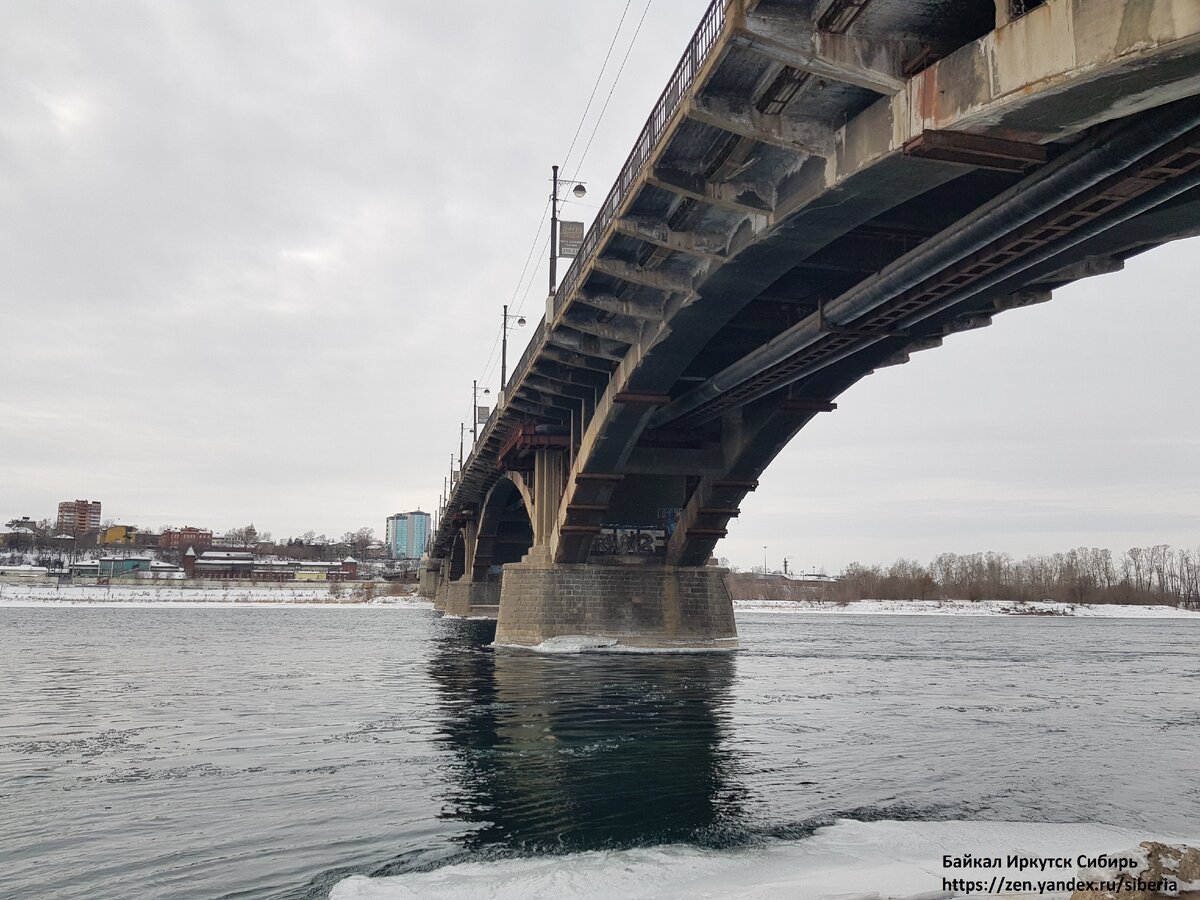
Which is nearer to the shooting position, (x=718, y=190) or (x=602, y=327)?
(x=718, y=190)

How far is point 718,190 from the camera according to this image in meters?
16.1

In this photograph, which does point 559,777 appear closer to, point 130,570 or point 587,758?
point 587,758

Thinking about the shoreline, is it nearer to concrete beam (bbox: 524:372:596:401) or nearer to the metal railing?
concrete beam (bbox: 524:372:596:401)

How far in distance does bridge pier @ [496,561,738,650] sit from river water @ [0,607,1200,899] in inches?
308

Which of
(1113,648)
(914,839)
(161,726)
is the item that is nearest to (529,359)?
(161,726)

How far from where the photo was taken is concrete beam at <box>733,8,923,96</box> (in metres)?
11.5

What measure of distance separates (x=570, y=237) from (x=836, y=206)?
12.0m

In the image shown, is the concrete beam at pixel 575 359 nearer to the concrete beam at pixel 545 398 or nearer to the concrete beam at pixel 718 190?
the concrete beam at pixel 545 398

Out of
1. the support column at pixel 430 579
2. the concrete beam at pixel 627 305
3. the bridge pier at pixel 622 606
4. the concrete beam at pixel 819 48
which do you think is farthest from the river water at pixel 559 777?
the support column at pixel 430 579

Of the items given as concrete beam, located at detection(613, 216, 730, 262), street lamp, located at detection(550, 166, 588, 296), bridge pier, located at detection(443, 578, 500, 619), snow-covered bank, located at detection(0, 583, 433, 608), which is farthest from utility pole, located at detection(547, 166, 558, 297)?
snow-covered bank, located at detection(0, 583, 433, 608)

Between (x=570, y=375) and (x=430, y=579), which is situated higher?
(x=570, y=375)

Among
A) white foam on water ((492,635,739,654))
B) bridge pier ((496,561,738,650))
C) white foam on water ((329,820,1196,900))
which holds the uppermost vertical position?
bridge pier ((496,561,738,650))

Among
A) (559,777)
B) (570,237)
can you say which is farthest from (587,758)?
(570,237)

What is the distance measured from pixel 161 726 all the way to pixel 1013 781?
15.0 metres
